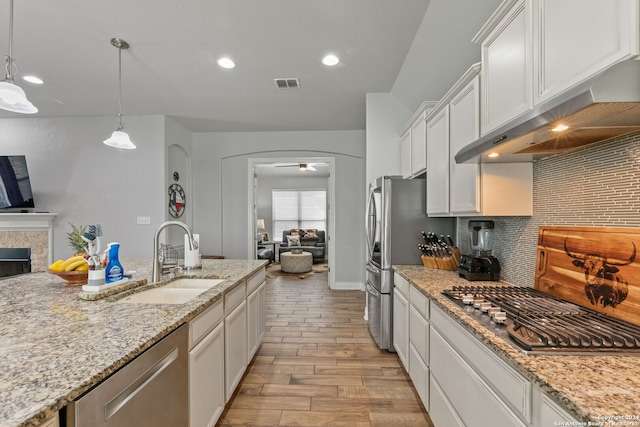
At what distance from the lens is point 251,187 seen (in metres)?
5.55

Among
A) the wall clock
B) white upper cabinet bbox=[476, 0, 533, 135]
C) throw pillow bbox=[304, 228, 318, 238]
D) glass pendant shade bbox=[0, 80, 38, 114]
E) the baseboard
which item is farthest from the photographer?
throw pillow bbox=[304, 228, 318, 238]

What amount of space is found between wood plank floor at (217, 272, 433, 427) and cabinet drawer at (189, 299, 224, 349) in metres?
0.73

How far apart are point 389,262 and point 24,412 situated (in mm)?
2490

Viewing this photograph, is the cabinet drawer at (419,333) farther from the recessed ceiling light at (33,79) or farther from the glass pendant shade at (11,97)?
the recessed ceiling light at (33,79)

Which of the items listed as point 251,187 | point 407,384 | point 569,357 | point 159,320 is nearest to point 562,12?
point 569,357

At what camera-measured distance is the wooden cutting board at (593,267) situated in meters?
1.18

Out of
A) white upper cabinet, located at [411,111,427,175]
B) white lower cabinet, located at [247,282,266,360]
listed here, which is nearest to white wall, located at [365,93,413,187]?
white upper cabinet, located at [411,111,427,175]

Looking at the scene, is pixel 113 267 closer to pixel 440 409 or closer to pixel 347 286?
pixel 440 409

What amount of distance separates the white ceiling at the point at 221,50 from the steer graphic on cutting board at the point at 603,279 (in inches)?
65.9

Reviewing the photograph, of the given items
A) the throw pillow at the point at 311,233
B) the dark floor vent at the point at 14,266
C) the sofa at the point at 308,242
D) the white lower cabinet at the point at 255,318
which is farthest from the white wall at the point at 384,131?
the throw pillow at the point at 311,233

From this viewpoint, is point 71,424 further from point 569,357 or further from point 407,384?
point 407,384

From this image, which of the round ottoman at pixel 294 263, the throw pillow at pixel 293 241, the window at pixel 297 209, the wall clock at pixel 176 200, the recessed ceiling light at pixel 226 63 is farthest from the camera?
the window at pixel 297 209

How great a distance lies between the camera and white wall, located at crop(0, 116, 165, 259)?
468 cm

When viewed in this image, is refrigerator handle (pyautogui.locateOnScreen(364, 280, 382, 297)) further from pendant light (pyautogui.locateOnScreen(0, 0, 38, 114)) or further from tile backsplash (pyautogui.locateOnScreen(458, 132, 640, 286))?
pendant light (pyautogui.locateOnScreen(0, 0, 38, 114))
